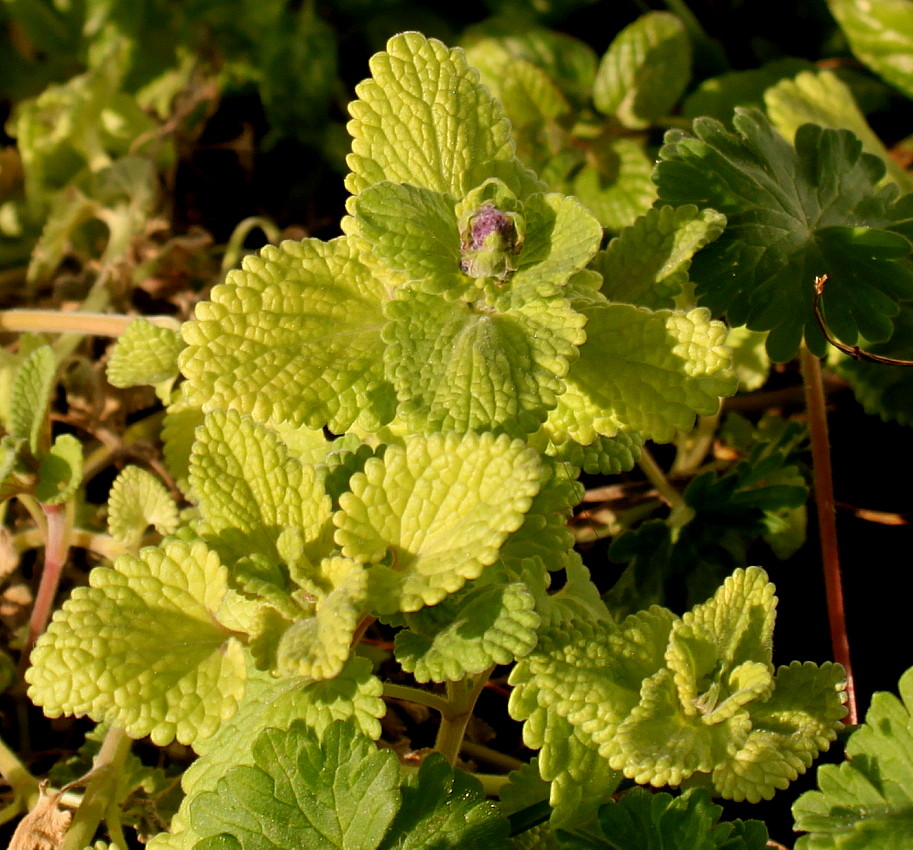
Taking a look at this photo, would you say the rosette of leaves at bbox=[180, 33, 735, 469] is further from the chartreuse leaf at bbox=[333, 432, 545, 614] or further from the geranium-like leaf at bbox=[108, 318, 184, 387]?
the geranium-like leaf at bbox=[108, 318, 184, 387]

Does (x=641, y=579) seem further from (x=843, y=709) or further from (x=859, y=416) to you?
(x=859, y=416)

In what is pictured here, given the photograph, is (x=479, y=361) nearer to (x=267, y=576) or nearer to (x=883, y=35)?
(x=267, y=576)

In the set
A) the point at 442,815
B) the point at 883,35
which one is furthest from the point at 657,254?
the point at 883,35

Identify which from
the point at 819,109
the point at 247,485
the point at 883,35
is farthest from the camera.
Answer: the point at 883,35

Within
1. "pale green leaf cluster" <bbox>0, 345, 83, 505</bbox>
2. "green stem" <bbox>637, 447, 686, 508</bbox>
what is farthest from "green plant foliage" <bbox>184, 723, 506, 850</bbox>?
"green stem" <bbox>637, 447, 686, 508</bbox>

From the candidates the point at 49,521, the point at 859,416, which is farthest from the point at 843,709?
the point at 49,521
